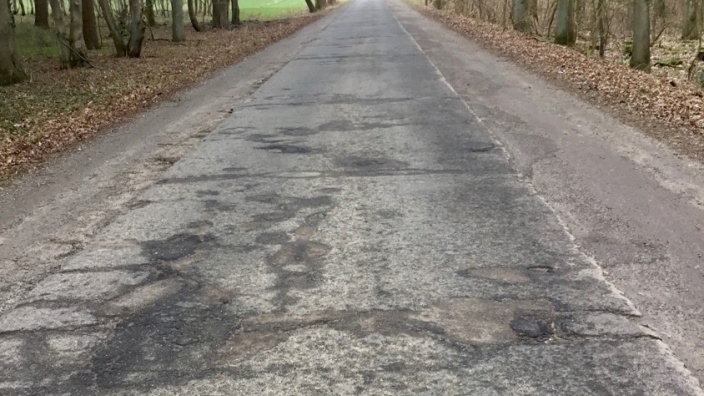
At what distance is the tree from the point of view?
47.2 ft

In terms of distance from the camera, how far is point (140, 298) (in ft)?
13.9

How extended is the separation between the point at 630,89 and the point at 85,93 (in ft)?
34.4

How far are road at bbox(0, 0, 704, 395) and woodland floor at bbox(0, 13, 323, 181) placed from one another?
Result: 309cm

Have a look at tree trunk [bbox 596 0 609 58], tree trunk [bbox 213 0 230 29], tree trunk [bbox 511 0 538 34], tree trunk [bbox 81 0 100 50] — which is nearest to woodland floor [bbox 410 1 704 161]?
tree trunk [bbox 596 0 609 58]

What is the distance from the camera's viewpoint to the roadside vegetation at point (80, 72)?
1007 centimetres

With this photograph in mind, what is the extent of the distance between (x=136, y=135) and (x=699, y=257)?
745 centimetres

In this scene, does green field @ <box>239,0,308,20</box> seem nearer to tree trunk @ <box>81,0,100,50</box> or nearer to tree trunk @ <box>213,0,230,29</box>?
tree trunk @ <box>213,0,230,29</box>

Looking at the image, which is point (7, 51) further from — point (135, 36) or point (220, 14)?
point (220, 14)

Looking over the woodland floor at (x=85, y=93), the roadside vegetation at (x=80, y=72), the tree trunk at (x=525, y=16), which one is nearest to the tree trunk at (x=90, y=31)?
the roadside vegetation at (x=80, y=72)

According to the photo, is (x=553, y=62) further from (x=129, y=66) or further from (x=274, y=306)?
(x=274, y=306)

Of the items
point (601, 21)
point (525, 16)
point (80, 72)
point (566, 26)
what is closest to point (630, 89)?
point (566, 26)

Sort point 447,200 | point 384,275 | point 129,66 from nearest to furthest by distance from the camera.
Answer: point 384,275 < point 447,200 < point 129,66

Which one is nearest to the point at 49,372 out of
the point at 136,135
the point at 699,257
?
the point at 699,257

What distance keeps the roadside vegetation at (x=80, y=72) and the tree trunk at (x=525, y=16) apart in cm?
930
